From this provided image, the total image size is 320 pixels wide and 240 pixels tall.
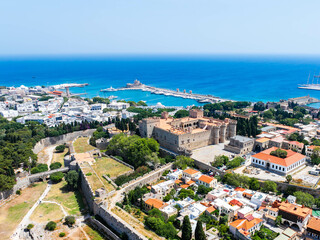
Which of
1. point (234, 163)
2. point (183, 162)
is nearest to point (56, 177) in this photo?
point (183, 162)

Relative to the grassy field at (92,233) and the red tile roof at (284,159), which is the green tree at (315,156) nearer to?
the red tile roof at (284,159)

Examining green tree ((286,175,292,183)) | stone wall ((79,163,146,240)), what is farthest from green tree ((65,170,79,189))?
green tree ((286,175,292,183))

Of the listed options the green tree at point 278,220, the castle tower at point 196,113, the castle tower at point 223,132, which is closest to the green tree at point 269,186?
the green tree at point 278,220

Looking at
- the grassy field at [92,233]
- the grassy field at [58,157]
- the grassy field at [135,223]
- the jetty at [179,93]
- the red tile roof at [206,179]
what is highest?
the red tile roof at [206,179]

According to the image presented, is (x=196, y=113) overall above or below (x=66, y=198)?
above

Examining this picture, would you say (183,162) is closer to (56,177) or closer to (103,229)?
(103,229)
